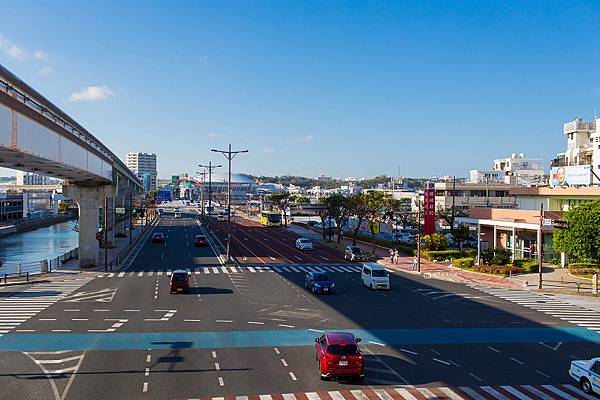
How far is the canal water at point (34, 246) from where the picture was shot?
83.0 m

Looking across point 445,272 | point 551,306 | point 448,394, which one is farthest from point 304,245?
point 448,394

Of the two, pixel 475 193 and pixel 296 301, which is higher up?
pixel 475 193

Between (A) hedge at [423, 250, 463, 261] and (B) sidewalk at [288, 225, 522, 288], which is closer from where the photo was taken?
(B) sidewalk at [288, 225, 522, 288]

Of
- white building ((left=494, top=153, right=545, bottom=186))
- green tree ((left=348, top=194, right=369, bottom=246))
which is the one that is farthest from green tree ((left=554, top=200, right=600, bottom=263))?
white building ((left=494, top=153, right=545, bottom=186))

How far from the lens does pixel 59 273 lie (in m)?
49.4

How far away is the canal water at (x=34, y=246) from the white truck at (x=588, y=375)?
73.3m

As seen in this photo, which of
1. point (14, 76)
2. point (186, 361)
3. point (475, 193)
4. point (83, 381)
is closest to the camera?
point (83, 381)

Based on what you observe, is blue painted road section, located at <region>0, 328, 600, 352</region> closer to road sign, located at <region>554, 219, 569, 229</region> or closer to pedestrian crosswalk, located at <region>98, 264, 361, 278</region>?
road sign, located at <region>554, 219, 569, 229</region>

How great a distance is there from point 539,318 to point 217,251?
149 ft

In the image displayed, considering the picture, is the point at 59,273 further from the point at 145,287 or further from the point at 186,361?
the point at 186,361

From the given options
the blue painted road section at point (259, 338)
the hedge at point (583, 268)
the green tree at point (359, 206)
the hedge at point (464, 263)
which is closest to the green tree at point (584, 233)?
the hedge at point (583, 268)

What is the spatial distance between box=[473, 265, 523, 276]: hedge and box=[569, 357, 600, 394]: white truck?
105 ft

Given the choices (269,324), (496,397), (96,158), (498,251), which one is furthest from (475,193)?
(496,397)

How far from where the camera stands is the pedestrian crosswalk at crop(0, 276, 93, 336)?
29328 mm
